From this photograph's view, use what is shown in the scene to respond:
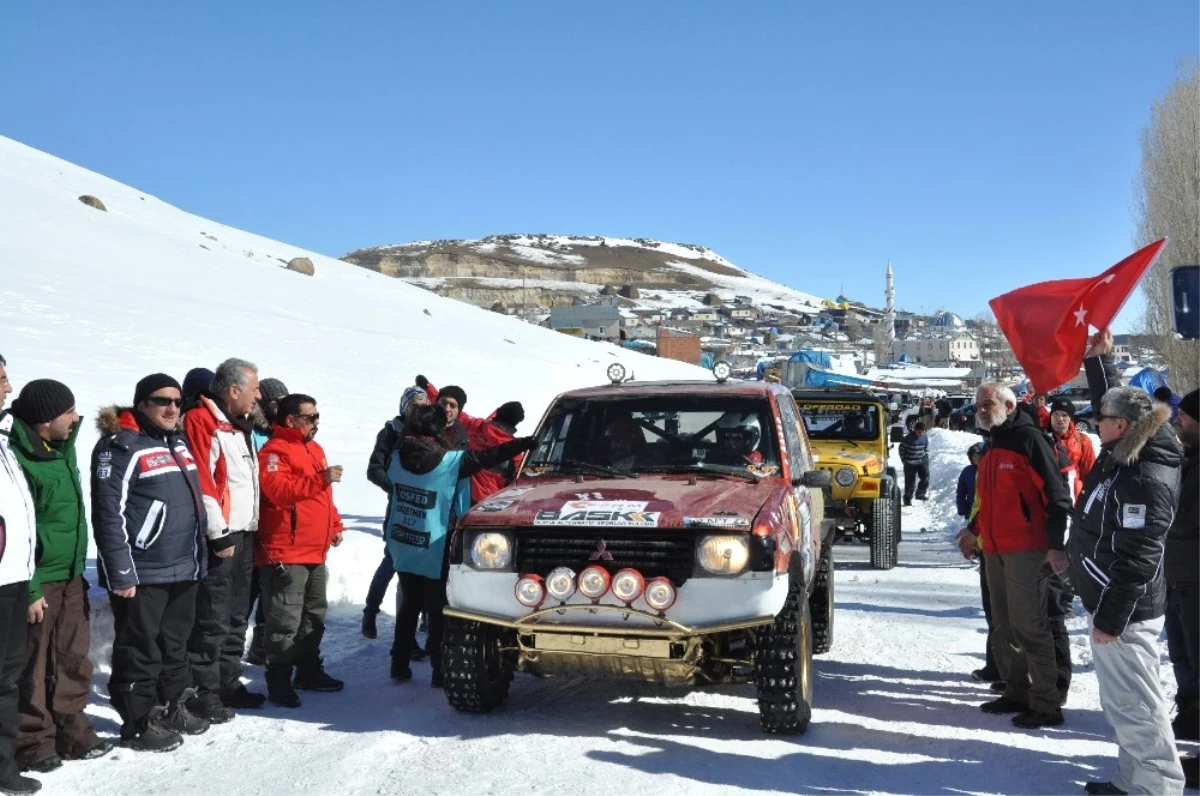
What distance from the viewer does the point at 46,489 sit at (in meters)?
4.73

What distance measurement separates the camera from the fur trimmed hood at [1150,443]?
4152 mm

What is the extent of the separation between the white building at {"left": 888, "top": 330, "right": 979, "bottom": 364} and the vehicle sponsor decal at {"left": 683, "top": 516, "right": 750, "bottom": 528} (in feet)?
552

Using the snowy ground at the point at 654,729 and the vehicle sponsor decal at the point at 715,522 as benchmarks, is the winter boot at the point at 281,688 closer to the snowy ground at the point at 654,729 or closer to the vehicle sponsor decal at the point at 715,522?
the snowy ground at the point at 654,729

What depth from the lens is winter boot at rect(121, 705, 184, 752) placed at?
5.12m

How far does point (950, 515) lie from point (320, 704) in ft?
41.2

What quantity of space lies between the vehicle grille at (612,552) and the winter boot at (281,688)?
5.69ft

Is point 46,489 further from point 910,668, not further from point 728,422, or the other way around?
point 910,668

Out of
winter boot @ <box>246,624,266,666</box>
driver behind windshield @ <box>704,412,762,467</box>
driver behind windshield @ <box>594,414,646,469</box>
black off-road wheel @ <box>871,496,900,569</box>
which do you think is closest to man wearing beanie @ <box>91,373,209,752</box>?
winter boot @ <box>246,624,266,666</box>

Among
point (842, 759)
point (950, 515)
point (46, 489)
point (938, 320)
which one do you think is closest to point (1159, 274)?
point (950, 515)

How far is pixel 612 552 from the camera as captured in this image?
16.9ft

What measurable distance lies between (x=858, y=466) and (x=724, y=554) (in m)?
7.04

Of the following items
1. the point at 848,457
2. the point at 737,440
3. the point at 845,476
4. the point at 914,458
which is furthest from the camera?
the point at 914,458

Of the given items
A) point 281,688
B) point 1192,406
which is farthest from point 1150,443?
point 281,688

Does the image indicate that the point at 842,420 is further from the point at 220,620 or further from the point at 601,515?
the point at 220,620
